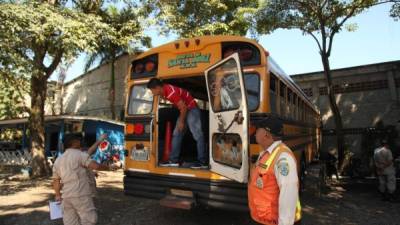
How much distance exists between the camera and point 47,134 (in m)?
22.5

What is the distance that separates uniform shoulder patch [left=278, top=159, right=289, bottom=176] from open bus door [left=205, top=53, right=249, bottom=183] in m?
1.19

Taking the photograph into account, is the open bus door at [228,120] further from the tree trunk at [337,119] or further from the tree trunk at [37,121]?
the tree trunk at [337,119]

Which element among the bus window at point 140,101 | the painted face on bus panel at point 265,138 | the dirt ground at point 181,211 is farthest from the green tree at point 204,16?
the painted face on bus panel at point 265,138

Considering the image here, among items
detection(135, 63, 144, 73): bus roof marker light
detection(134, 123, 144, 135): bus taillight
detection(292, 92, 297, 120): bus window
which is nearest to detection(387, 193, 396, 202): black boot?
detection(292, 92, 297, 120): bus window

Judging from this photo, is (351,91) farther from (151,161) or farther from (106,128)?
(151,161)

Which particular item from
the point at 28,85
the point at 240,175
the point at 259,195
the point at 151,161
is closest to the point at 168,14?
the point at 28,85

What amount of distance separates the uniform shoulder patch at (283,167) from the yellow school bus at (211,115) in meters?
1.19

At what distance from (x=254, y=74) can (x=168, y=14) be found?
905cm

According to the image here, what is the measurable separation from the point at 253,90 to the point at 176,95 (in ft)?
4.81

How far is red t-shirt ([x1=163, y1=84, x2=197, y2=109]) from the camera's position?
6.43 meters

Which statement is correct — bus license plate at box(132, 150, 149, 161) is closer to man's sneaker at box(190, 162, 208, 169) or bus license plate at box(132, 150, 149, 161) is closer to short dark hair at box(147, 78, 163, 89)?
man's sneaker at box(190, 162, 208, 169)

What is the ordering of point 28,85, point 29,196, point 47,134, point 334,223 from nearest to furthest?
point 334,223 < point 29,196 < point 28,85 < point 47,134

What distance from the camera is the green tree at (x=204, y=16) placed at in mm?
14391

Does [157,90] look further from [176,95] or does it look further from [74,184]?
[74,184]
